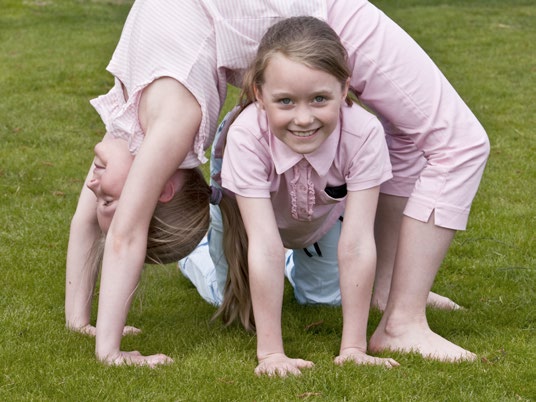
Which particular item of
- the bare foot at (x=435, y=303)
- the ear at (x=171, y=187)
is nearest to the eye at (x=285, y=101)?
the ear at (x=171, y=187)

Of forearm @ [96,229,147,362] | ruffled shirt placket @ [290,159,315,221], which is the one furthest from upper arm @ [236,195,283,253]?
forearm @ [96,229,147,362]

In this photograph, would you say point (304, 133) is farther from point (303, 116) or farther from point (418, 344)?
point (418, 344)

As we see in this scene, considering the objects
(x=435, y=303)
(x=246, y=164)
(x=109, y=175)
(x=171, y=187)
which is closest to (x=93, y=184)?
(x=109, y=175)

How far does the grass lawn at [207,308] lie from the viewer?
3.48 m

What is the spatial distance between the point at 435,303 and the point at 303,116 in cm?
147

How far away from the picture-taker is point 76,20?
589 inches

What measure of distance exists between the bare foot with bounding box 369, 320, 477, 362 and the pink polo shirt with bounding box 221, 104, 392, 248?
2.08 ft

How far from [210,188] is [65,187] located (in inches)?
121

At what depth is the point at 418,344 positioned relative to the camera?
3.88 meters

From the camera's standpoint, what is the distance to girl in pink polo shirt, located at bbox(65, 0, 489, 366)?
11.9ft

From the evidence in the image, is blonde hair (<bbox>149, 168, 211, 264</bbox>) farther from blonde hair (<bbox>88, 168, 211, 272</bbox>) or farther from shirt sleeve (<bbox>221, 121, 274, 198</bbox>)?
shirt sleeve (<bbox>221, 121, 274, 198</bbox>)

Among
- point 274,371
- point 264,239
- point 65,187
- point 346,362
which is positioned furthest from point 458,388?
point 65,187

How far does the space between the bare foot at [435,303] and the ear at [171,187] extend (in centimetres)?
129

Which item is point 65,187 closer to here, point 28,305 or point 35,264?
point 35,264
